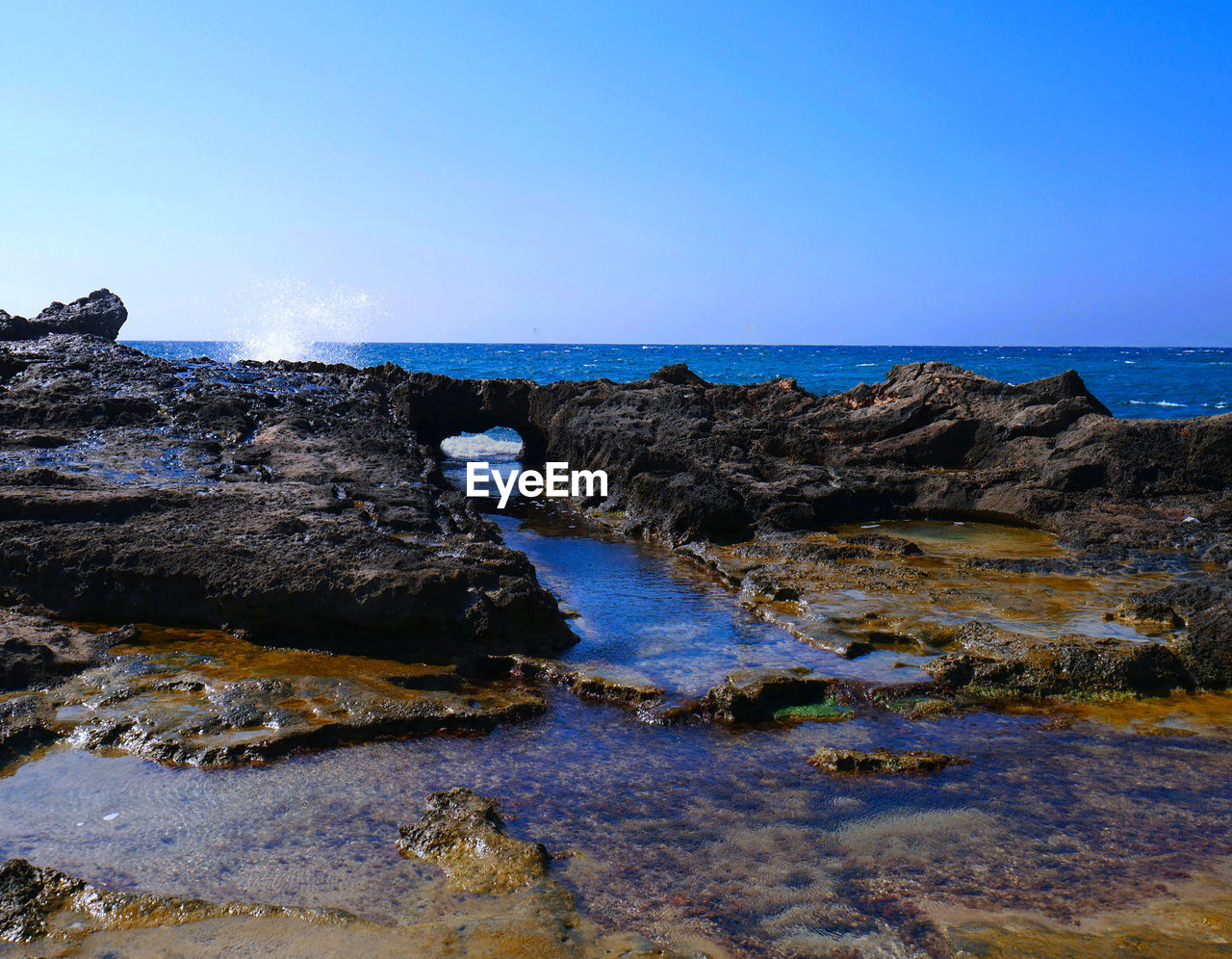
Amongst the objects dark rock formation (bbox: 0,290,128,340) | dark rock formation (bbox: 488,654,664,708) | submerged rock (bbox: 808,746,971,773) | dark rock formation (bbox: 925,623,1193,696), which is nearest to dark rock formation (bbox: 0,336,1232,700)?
dark rock formation (bbox: 925,623,1193,696)

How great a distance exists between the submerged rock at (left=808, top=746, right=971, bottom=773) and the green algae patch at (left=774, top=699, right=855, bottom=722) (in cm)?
80

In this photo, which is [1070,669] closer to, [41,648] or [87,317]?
[41,648]

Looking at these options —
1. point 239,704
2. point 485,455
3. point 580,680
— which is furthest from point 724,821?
point 485,455

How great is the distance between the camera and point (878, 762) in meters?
6.34

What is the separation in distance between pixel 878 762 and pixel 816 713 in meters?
1.12

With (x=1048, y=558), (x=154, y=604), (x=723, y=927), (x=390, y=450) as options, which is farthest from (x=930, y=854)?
(x=390, y=450)

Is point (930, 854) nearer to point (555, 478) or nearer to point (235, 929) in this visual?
point (235, 929)

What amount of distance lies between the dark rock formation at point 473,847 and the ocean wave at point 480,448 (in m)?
22.7

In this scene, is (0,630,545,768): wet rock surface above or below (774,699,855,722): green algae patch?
above

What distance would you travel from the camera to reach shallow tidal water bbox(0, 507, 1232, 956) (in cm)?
457

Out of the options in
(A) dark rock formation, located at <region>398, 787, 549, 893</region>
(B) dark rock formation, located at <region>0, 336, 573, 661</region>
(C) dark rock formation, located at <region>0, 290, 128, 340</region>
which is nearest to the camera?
(A) dark rock formation, located at <region>398, 787, 549, 893</region>

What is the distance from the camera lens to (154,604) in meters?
8.35

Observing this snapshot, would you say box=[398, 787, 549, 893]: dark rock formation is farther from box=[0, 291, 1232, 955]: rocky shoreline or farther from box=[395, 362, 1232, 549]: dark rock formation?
box=[395, 362, 1232, 549]: dark rock formation

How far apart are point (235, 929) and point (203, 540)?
5.35 metres
